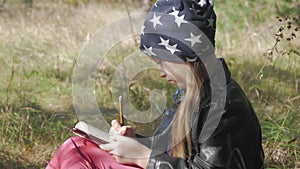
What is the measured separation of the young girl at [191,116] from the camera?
183cm

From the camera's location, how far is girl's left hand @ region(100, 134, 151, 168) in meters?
1.87

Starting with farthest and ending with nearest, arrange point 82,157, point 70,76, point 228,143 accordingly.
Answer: point 70,76 → point 82,157 → point 228,143

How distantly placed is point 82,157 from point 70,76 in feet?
8.50

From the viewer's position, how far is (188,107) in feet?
6.23

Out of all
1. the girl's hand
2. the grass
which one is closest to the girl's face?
the girl's hand

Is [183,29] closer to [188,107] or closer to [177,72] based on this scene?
[177,72]

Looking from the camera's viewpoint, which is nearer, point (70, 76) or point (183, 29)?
point (183, 29)

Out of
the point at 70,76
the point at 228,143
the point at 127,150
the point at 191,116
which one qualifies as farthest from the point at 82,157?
the point at 70,76

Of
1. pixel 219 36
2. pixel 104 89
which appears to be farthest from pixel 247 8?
pixel 104 89

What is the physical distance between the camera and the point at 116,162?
6.39ft

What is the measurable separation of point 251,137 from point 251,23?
4.36m

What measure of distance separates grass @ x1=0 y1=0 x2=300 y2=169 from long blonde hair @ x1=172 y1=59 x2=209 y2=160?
79 centimetres

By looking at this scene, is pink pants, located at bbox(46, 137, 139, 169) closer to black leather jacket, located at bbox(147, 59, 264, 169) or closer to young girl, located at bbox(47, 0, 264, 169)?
young girl, located at bbox(47, 0, 264, 169)

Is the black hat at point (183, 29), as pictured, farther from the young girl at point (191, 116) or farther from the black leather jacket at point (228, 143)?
the black leather jacket at point (228, 143)
